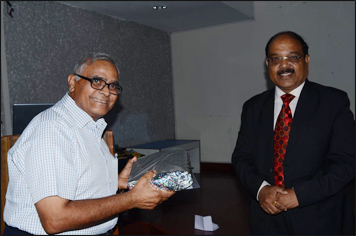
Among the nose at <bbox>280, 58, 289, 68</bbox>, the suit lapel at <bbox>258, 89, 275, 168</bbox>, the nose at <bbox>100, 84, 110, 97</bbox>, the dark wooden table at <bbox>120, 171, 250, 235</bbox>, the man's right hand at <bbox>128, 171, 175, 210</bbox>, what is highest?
the nose at <bbox>280, 58, 289, 68</bbox>

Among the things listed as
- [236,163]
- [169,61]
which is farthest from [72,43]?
[236,163]

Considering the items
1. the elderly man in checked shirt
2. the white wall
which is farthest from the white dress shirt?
the white wall

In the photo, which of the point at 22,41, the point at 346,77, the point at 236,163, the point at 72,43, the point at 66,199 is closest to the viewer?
the point at 66,199

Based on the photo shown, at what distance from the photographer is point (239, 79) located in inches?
197

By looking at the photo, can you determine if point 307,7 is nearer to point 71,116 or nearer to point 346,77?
point 346,77

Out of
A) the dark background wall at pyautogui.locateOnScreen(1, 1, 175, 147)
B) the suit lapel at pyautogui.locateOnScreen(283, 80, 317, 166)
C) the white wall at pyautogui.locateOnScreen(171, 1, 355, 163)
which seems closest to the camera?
the suit lapel at pyautogui.locateOnScreen(283, 80, 317, 166)

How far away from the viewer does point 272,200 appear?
4.76ft

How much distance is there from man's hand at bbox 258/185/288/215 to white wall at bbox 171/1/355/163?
3504mm

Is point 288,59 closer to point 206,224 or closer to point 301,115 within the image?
point 301,115

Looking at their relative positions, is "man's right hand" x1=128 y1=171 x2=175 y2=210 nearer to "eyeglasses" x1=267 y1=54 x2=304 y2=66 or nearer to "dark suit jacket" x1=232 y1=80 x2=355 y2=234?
"dark suit jacket" x1=232 y1=80 x2=355 y2=234

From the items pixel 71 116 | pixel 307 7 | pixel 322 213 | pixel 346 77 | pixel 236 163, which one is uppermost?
pixel 307 7

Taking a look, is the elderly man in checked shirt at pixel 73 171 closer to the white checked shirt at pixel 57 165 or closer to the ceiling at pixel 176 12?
the white checked shirt at pixel 57 165

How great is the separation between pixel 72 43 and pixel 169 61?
2.21 metres

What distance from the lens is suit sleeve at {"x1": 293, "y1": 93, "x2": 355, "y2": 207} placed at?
4.63 feet
